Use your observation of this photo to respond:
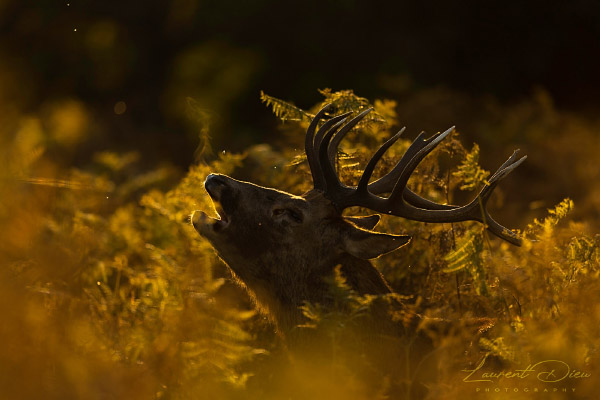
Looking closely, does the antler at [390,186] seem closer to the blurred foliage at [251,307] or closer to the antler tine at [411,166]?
the antler tine at [411,166]

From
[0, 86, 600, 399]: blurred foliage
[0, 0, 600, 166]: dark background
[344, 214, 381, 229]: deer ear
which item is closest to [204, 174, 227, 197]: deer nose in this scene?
[0, 86, 600, 399]: blurred foliage

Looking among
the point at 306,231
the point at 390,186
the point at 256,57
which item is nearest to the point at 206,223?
the point at 306,231

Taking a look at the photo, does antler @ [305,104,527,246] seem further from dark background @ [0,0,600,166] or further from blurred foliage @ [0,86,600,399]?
dark background @ [0,0,600,166]

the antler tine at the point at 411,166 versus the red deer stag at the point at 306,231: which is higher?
the antler tine at the point at 411,166

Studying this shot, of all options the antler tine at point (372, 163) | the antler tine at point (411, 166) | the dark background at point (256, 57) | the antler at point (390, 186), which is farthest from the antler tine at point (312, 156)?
the dark background at point (256, 57)

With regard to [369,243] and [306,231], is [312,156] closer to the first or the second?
[306,231]

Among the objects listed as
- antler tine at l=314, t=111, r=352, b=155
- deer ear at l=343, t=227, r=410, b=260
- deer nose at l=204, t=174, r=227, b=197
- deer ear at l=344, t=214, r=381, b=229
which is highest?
antler tine at l=314, t=111, r=352, b=155

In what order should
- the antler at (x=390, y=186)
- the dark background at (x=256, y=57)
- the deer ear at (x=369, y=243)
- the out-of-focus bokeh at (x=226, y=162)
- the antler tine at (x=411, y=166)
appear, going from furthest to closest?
the dark background at (x=256, y=57) < the antler at (x=390, y=186) < the antler tine at (x=411, y=166) < the deer ear at (x=369, y=243) < the out-of-focus bokeh at (x=226, y=162)

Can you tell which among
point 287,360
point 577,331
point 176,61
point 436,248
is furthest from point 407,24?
point 577,331
